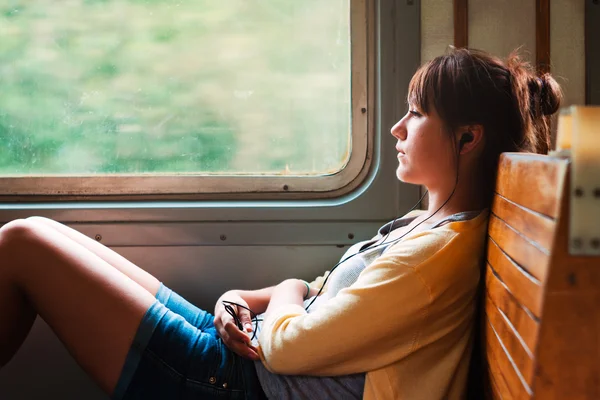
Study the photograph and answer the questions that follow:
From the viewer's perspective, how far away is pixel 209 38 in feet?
7.05

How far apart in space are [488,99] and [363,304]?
63cm

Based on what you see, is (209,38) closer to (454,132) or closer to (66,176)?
(66,176)

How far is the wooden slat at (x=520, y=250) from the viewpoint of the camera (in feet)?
2.63

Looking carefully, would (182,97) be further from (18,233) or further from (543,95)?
(543,95)

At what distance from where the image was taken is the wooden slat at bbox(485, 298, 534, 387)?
2.75 feet

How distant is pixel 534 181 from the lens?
910mm

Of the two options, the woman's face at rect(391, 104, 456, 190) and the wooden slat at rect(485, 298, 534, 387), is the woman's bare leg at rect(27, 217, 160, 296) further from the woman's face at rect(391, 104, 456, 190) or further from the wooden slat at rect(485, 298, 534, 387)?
the wooden slat at rect(485, 298, 534, 387)

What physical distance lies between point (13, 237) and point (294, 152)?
41.6 inches

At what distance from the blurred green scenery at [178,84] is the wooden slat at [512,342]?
43.3 inches

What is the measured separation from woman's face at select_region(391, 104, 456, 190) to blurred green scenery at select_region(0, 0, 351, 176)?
24.8 inches

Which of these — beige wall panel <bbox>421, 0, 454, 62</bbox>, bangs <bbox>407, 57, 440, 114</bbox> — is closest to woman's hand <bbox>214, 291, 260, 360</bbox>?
bangs <bbox>407, 57, 440, 114</bbox>

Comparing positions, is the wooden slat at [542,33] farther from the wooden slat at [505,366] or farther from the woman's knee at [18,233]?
the woman's knee at [18,233]

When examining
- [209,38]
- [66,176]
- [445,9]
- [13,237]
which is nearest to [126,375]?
[13,237]

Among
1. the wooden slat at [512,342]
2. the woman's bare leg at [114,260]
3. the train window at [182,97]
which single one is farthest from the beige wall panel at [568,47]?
the woman's bare leg at [114,260]
